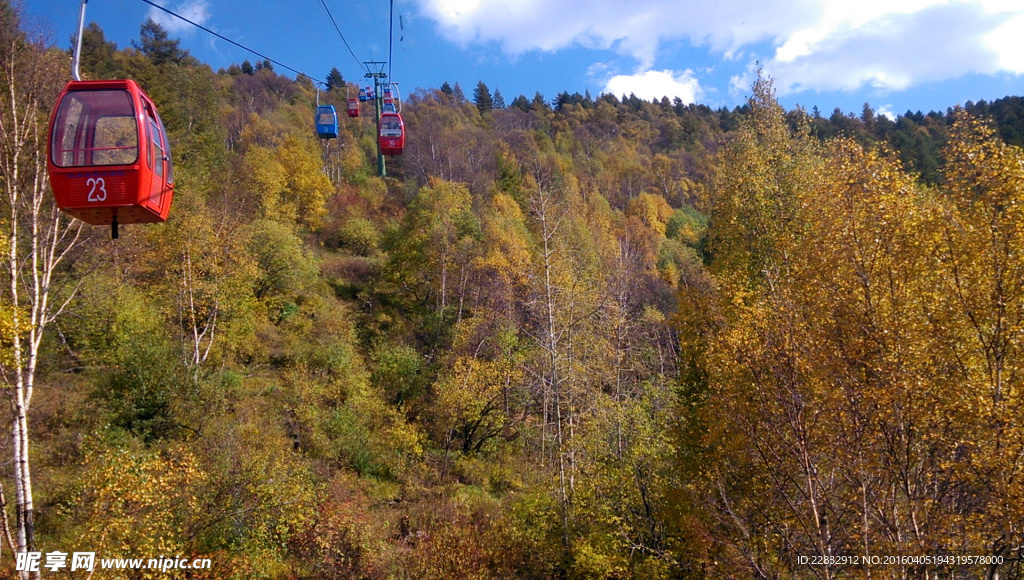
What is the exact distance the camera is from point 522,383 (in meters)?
17.0

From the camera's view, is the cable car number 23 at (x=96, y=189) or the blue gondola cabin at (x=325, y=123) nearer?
the cable car number 23 at (x=96, y=189)

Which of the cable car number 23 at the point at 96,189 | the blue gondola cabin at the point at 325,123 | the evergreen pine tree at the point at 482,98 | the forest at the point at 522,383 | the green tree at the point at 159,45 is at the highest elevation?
the evergreen pine tree at the point at 482,98

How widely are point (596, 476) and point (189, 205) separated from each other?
65.8 feet

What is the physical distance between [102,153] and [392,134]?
15468 mm

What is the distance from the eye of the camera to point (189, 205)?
22078 millimetres

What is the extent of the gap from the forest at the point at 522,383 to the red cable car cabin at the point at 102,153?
473 cm

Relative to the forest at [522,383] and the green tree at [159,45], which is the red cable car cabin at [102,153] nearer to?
the forest at [522,383]

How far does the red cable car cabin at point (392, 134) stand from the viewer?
20922mm

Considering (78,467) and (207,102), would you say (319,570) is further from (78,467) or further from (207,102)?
(207,102)

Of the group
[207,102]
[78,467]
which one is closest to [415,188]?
[207,102]

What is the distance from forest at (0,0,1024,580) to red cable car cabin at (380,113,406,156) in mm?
7364

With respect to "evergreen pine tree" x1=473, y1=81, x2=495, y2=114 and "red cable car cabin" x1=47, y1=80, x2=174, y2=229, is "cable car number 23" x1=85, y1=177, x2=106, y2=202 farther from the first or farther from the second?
"evergreen pine tree" x1=473, y1=81, x2=495, y2=114

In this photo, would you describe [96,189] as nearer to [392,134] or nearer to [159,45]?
[392,134]

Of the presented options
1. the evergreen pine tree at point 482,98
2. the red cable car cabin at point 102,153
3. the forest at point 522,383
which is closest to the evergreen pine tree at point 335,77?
the evergreen pine tree at point 482,98
